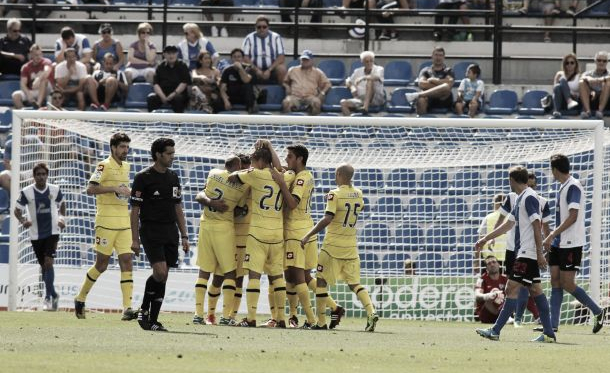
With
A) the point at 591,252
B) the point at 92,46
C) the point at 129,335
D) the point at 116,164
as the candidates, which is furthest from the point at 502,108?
the point at 129,335

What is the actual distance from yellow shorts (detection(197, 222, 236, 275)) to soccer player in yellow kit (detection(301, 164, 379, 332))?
2.90 ft

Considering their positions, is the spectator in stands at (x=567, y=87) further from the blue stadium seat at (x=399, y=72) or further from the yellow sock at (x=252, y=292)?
the yellow sock at (x=252, y=292)

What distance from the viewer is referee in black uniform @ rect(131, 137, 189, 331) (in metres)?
12.7

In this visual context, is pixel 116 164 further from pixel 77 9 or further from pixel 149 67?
pixel 77 9

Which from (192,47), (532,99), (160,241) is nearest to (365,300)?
(160,241)

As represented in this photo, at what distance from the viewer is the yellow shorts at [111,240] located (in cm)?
1520

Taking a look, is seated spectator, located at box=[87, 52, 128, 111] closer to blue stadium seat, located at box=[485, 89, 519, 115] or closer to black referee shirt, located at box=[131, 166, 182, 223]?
blue stadium seat, located at box=[485, 89, 519, 115]

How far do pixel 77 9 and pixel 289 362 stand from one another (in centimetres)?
1588

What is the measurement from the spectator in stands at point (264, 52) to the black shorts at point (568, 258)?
9263 millimetres

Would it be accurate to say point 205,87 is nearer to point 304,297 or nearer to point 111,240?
point 111,240

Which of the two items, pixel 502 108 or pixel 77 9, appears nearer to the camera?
pixel 502 108

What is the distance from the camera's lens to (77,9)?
24.5 meters

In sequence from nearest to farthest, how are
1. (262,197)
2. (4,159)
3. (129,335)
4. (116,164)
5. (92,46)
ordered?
(129,335)
(262,197)
(116,164)
(4,159)
(92,46)

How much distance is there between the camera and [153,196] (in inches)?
502
